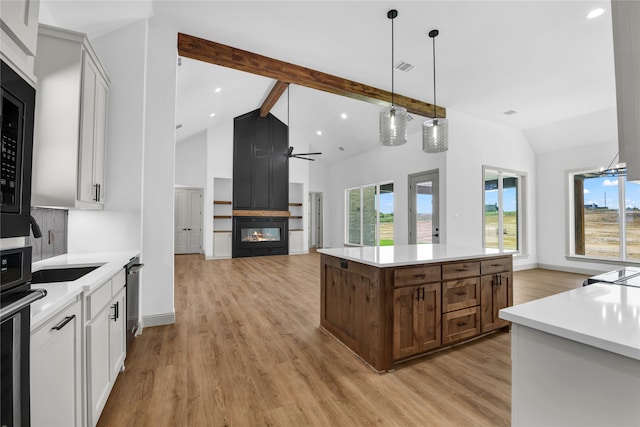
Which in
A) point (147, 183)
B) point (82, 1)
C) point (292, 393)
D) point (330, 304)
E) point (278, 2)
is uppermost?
point (278, 2)

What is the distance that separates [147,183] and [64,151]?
1.03 meters

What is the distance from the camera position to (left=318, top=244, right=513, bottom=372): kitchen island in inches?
84.4

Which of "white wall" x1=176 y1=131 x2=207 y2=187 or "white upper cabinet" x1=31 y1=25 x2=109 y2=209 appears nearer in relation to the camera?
"white upper cabinet" x1=31 y1=25 x2=109 y2=209

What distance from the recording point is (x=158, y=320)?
301 cm

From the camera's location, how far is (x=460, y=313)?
2.51m

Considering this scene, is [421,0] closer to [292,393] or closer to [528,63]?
[528,63]

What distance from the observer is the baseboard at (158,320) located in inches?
117

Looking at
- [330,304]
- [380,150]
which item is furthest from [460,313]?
[380,150]

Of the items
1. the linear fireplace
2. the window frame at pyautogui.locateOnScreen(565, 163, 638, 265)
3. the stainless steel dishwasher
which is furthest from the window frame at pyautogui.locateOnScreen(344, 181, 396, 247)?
the stainless steel dishwasher

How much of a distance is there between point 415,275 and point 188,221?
329 inches

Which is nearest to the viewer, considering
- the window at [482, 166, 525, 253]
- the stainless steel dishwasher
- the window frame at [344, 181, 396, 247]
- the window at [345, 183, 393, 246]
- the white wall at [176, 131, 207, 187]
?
the stainless steel dishwasher

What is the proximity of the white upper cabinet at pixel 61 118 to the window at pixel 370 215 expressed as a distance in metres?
6.61

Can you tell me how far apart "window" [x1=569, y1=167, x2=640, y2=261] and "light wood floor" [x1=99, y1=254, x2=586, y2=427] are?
487 centimetres

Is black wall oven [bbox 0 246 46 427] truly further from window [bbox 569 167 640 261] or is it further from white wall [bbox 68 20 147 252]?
window [bbox 569 167 640 261]
